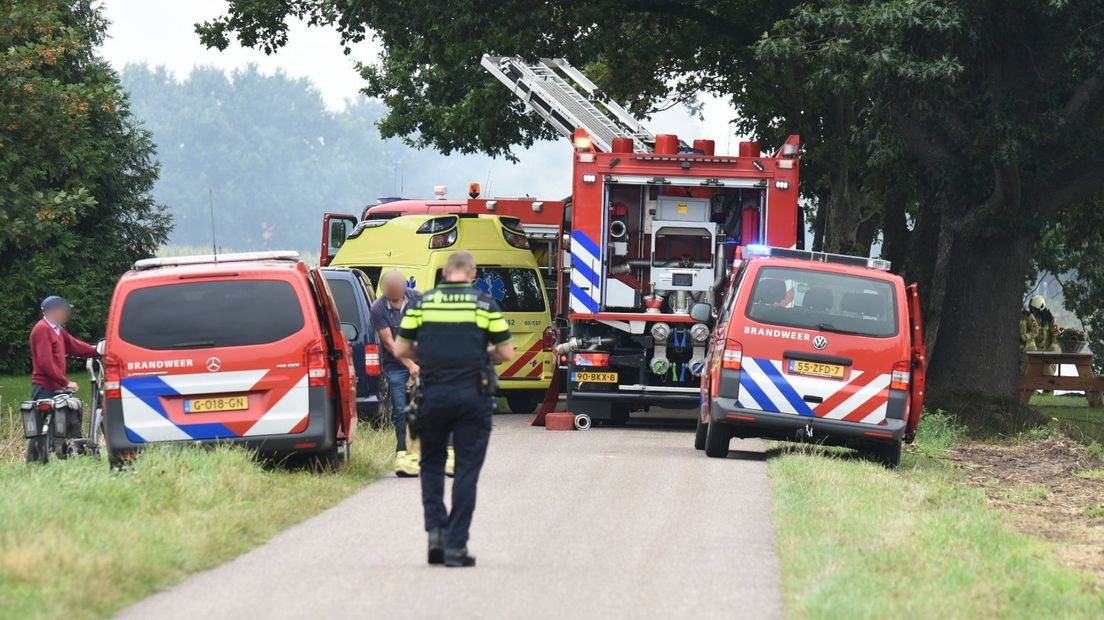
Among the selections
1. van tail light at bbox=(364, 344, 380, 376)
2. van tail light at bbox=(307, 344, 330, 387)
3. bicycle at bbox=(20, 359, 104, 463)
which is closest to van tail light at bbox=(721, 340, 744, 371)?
van tail light at bbox=(364, 344, 380, 376)

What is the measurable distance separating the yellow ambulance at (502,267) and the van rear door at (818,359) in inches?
284

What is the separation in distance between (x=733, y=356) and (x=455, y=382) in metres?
6.89

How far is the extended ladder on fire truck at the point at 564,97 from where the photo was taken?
2803 centimetres

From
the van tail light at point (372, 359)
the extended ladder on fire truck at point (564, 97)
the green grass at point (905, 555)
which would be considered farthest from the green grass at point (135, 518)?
the extended ladder on fire truck at point (564, 97)

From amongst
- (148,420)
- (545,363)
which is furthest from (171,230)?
(148,420)

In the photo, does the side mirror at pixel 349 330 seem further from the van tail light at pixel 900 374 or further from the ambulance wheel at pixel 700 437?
the van tail light at pixel 900 374

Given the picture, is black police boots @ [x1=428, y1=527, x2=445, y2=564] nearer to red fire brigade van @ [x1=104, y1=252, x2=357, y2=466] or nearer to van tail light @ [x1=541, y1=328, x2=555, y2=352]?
red fire brigade van @ [x1=104, y1=252, x2=357, y2=466]

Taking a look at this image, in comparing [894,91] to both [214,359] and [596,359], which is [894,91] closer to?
[596,359]

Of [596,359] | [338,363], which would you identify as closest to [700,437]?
[596,359]

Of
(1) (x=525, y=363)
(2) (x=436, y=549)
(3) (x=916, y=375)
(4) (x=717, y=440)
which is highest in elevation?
(3) (x=916, y=375)

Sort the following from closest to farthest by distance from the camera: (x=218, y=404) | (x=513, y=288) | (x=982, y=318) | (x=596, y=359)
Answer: (x=218, y=404) < (x=596, y=359) < (x=513, y=288) < (x=982, y=318)

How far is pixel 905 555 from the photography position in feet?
34.0

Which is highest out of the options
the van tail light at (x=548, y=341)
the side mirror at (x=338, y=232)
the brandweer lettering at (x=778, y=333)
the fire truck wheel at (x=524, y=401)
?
the side mirror at (x=338, y=232)

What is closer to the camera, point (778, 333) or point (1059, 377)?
point (778, 333)
